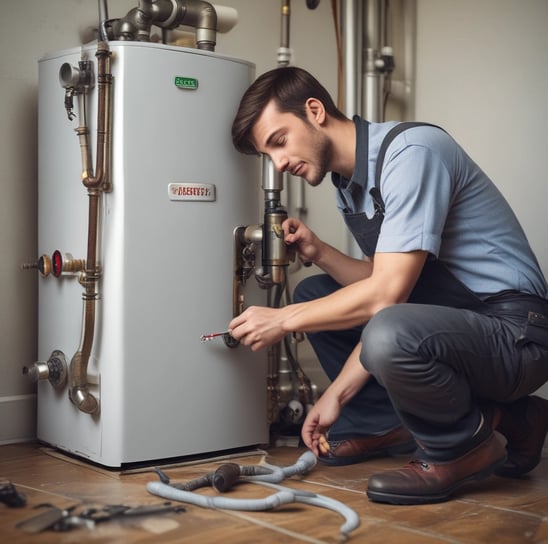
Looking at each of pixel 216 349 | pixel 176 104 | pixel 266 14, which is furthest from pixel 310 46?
pixel 216 349

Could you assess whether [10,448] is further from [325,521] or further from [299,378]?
[325,521]

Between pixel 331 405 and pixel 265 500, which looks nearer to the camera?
pixel 265 500

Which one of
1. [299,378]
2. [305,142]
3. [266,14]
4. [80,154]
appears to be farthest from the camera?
[266,14]

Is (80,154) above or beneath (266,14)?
beneath

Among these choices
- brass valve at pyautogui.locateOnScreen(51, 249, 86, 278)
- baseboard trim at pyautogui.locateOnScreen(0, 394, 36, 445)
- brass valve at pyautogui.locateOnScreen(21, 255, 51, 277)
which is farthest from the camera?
baseboard trim at pyautogui.locateOnScreen(0, 394, 36, 445)

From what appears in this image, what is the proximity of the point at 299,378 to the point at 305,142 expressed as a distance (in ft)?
2.65

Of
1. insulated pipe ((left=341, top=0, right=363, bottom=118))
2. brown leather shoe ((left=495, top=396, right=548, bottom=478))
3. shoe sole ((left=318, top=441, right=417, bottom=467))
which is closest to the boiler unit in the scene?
shoe sole ((left=318, top=441, right=417, bottom=467))

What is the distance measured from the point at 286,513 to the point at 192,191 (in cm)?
82

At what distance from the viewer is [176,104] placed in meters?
2.08

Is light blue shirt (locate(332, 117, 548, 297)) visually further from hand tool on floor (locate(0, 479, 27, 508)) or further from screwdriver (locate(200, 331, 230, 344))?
hand tool on floor (locate(0, 479, 27, 508))

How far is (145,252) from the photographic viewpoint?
80.7 inches

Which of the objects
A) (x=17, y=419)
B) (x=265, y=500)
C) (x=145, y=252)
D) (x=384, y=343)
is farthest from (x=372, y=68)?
(x=265, y=500)

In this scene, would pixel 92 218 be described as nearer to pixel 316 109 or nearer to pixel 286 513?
pixel 316 109

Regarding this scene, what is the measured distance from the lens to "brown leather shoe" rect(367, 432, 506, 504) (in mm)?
1735
